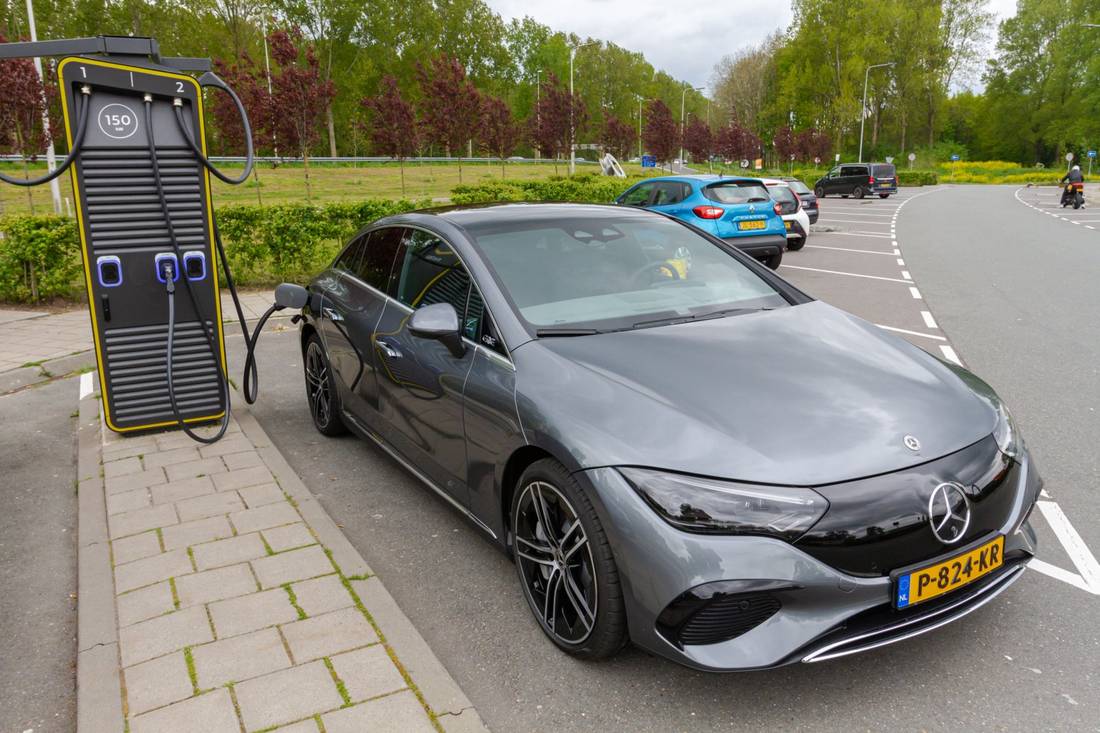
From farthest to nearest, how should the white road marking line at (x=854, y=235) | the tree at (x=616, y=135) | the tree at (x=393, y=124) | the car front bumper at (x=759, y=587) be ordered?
the tree at (x=616, y=135) < the tree at (x=393, y=124) < the white road marking line at (x=854, y=235) < the car front bumper at (x=759, y=587)

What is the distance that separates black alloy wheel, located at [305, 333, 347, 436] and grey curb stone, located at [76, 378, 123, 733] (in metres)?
1.32

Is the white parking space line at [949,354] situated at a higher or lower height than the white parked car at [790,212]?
lower

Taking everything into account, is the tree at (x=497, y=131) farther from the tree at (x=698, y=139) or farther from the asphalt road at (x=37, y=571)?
the asphalt road at (x=37, y=571)

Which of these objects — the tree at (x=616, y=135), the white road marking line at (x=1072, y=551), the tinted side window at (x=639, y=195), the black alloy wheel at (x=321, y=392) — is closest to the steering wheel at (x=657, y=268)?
the white road marking line at (x=1072, y=551)

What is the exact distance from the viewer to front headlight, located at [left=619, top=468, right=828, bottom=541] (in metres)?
2.40

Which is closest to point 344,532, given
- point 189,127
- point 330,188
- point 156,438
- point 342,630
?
point 342,630

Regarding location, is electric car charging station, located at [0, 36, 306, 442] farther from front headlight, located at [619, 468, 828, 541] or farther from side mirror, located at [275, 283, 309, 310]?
front headlight, located at [619, 468, 828, 541]

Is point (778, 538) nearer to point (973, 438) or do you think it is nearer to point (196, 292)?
point (973, 438)

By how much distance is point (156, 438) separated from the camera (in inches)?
210

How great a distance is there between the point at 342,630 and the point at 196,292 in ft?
9.92

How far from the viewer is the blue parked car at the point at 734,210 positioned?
1281 centimetres

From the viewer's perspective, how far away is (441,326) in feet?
11.2

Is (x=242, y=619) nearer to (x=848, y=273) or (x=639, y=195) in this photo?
(x=848, y=273)

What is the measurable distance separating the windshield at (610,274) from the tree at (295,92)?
719 inches
